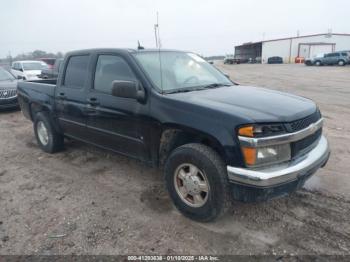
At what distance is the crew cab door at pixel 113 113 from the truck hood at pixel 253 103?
2.09ft

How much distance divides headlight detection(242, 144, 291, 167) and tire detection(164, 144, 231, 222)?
28cm

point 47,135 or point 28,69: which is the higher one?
point 28,69

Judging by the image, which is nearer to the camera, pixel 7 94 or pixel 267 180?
pixel 267 180

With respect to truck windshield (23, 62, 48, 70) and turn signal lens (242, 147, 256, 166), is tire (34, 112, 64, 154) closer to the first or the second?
turn signal lens (242, 147, 256, 166)

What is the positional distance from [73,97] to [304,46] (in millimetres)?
57246

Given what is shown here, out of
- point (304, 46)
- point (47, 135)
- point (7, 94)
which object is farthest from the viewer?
point (304, 46)

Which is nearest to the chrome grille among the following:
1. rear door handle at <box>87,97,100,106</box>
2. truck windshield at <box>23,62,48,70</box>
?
rear door handle at <box>87,97,100,106</box>

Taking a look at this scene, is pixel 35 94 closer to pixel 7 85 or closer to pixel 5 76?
pixel 7 85

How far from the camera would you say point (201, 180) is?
9.96ft

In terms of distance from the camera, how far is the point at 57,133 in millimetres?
5199

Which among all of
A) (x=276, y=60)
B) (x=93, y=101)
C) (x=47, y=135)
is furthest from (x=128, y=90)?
(x=276, y=60)

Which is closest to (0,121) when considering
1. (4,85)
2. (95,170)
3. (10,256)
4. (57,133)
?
(4,85)

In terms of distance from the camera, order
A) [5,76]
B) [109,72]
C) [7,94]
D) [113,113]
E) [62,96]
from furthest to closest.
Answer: [5,76] → [7,94] → [62,96] → [109,72] → [113,113]

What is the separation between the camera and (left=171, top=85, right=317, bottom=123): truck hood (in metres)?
2.77
